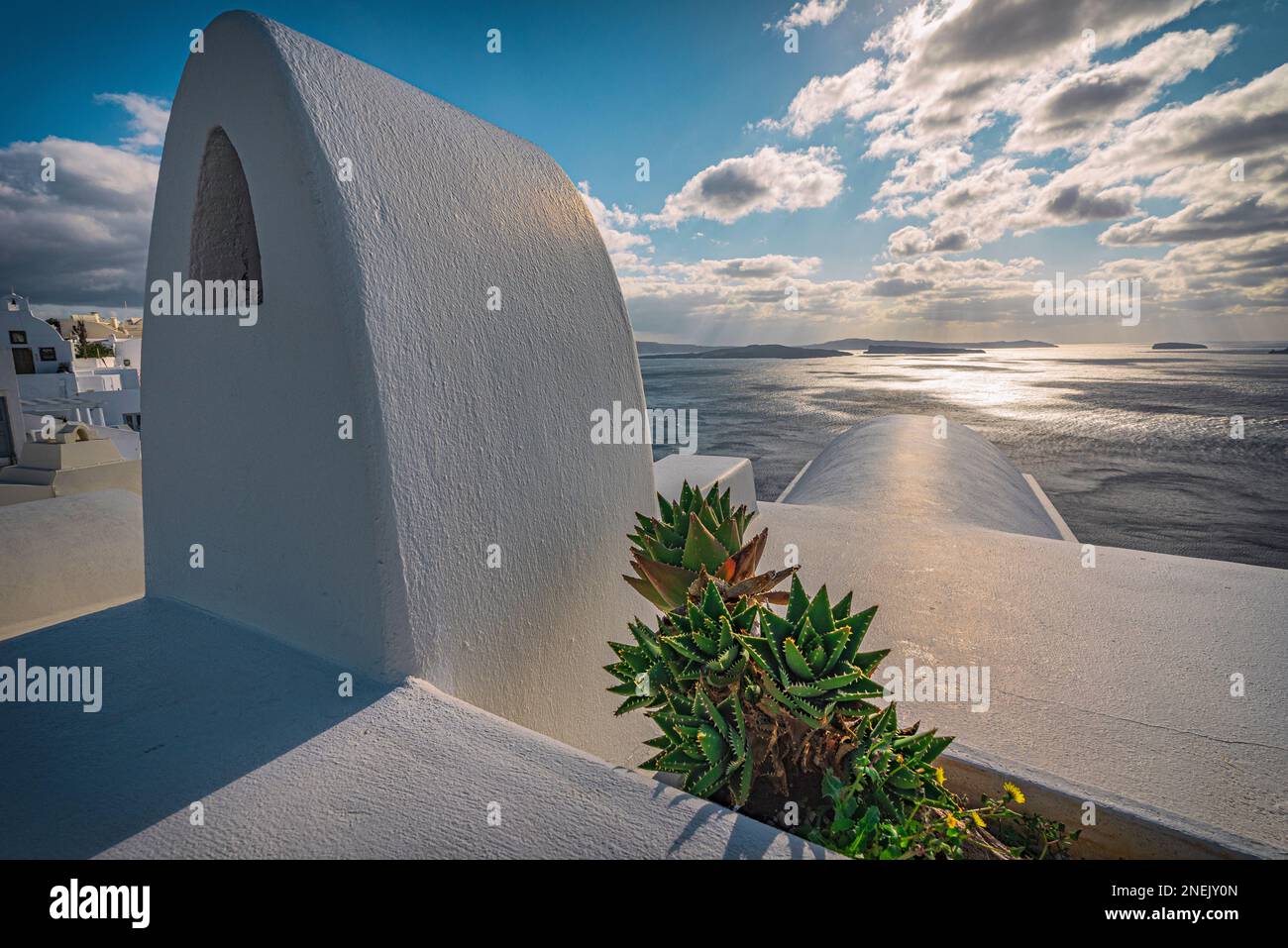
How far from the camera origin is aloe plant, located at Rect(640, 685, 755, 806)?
1.71 m

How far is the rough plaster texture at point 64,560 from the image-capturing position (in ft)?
16.3

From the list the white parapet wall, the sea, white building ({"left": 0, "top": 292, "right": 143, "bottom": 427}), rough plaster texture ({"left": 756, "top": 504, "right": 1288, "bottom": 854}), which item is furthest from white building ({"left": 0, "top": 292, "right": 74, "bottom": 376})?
rough plaster texture ({"left": 756, "top": 504, "right": 1288, "bottom": 854})

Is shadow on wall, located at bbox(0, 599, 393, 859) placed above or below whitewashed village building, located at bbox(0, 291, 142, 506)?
below

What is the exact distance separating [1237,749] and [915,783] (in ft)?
6.95

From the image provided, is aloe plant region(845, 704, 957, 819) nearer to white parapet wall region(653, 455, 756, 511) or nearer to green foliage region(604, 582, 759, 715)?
green foliage region(604, 582, 759, 715)

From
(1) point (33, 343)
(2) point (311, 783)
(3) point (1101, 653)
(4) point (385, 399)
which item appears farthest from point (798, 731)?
(1) point (33, 343)

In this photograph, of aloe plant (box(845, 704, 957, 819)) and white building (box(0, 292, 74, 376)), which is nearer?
aloe plant (box(845, 704, 957, 819))

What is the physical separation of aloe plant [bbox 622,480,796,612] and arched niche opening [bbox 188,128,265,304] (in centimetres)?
191

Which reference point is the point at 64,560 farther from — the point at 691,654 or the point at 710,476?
the point at 691,654

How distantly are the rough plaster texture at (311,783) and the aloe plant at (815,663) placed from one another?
44cm

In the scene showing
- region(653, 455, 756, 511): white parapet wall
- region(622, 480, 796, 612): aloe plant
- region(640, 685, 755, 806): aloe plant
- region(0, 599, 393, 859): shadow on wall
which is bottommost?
region(640, 685, 755, 806): aloe plant

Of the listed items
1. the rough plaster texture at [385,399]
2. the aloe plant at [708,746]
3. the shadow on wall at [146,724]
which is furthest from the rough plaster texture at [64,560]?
the aloe plant at [708,746]

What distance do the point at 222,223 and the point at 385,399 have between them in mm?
1512

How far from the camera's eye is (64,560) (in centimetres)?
533
